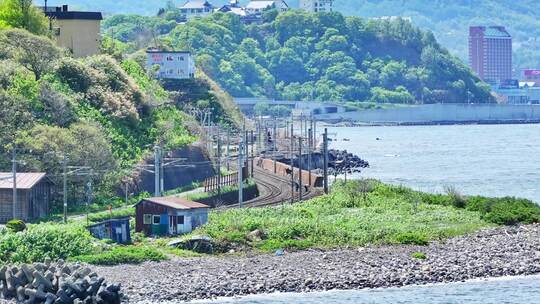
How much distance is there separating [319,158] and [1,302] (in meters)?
65.4

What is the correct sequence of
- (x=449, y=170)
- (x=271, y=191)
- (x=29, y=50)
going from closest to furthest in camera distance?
(x=271, y=191)
(x=29, y=50)
(x=449, y=170)

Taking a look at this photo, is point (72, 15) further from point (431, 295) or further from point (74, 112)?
point (431, 295)

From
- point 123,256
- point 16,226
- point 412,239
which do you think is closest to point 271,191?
point 412,239

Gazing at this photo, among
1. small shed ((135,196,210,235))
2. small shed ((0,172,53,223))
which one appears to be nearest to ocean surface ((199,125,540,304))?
small shed ((135,196,210,235))

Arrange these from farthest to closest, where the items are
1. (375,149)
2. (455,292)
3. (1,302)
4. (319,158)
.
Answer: (375,149)
(319,158)
(455,292)
(1,302)

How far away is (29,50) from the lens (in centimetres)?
7200

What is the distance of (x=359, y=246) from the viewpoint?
44.7m

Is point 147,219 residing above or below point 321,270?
above

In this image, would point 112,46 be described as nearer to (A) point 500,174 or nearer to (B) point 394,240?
(A) point 500,174

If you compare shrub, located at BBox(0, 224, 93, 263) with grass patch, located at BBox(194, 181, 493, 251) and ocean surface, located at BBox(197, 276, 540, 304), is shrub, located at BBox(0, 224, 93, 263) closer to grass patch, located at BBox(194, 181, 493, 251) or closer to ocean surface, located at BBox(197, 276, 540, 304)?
grass patch, located at BBox(194, 181, 493, 251)

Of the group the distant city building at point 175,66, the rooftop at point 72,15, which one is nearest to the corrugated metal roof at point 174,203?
the rooftop at point 72,15

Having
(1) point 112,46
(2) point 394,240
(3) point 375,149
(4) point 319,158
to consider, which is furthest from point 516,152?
(2) point 394,240

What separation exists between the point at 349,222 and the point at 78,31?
3733cm

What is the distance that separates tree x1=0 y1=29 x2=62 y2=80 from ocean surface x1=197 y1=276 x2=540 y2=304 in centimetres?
3449
